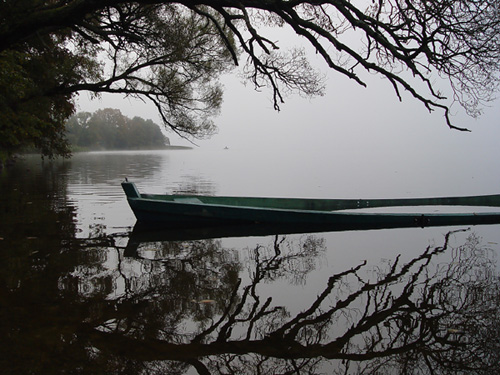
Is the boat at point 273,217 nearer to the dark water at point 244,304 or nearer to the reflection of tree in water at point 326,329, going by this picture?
the dark water at point 244,304

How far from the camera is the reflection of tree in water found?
3133 millimetres

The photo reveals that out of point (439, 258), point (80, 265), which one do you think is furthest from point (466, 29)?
point (80, 265)

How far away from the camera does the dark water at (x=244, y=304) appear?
3.12 m

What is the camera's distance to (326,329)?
12.2 feet

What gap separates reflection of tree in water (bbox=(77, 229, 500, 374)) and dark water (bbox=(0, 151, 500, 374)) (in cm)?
1

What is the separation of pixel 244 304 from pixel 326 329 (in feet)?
3.08

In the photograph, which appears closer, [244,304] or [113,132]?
[244,304]

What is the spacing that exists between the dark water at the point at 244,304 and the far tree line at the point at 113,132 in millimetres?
115862

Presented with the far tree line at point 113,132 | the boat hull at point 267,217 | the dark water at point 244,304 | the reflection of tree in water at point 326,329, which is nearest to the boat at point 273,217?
the boat hull at point 267,217

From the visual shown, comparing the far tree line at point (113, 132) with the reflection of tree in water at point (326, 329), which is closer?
the reflection of tree in water at point (326, 329)

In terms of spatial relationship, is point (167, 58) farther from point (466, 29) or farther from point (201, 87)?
point (466, 29)

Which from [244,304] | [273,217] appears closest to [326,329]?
[244,304]

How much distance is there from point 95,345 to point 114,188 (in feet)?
45.3

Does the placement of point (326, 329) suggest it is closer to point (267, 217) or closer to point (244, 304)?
point (244, 304)
